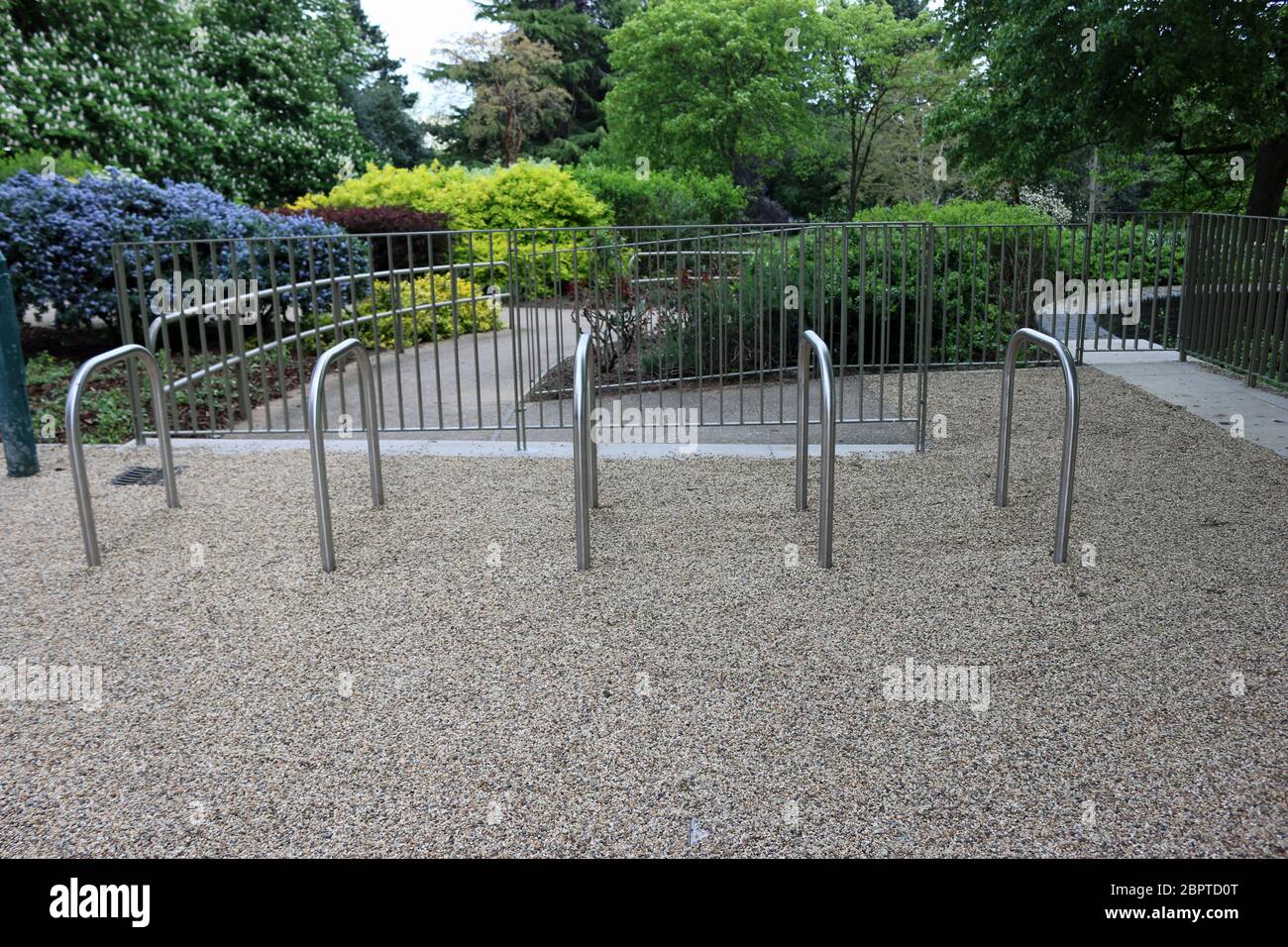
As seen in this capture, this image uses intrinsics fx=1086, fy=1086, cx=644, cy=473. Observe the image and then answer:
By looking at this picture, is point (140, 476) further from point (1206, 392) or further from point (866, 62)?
point (866, 62)

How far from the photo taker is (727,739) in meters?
3.43

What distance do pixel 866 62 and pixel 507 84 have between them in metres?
10.9

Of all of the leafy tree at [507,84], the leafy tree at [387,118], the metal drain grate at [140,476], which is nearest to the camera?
the metal drain grate at [140,476]

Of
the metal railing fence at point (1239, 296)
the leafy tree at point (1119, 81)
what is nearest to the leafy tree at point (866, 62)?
the leafy tree at point (1119, 81)

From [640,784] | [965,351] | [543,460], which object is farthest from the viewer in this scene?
[965,351]

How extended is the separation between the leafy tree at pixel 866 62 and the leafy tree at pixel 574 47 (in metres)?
8.33

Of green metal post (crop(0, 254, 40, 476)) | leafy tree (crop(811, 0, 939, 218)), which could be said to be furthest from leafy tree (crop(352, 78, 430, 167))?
green metal post (crop(0, 254, 40, 476))

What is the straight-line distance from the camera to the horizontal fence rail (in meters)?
7.60

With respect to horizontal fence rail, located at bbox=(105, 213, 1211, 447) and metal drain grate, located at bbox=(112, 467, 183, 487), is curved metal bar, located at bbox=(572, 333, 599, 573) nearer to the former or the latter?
horizontal fence rail, located at bbox=(105, 213, 1211, 447)

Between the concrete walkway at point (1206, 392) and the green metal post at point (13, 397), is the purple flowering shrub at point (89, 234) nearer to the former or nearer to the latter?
the green metal post at point (13, 397)

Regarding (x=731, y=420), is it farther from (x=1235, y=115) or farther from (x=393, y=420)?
(x=1235, y=115)

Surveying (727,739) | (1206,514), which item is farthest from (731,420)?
(727,739)

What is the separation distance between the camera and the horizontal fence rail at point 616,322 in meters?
7.60

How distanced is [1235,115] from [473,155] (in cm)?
2833
